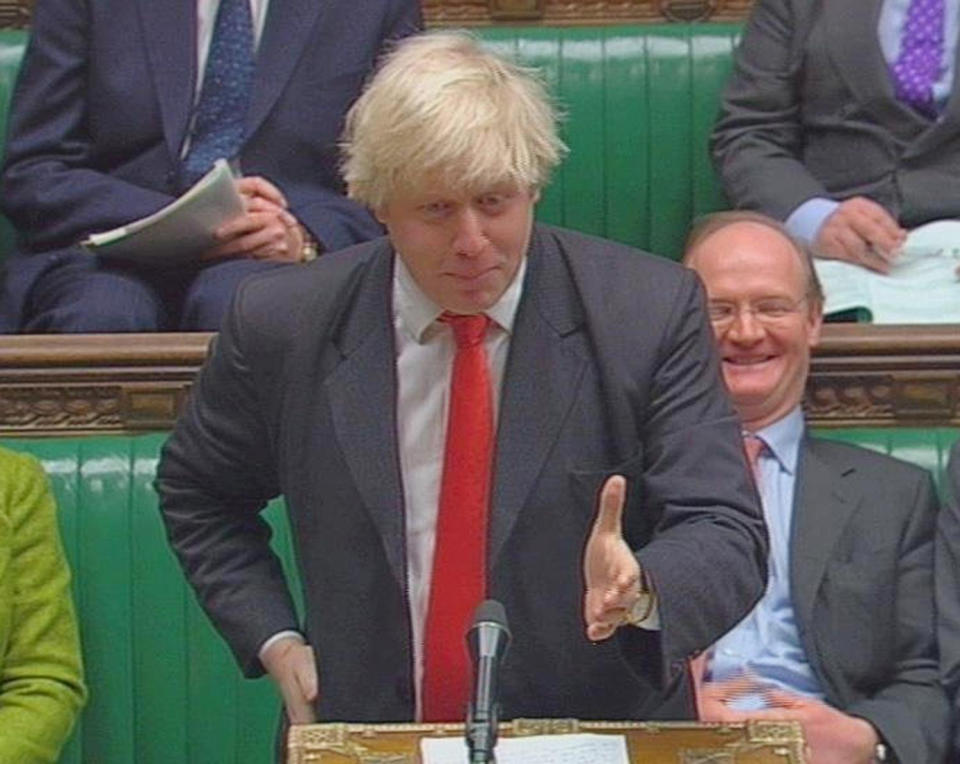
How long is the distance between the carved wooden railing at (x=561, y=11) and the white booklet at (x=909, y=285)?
57 cm

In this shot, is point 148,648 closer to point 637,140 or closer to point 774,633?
point 774,633

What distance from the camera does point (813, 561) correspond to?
1.84 metres

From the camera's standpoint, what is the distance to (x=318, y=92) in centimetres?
241

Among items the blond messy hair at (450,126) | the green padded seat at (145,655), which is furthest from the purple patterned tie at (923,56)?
the blond messy hair at (450,126)

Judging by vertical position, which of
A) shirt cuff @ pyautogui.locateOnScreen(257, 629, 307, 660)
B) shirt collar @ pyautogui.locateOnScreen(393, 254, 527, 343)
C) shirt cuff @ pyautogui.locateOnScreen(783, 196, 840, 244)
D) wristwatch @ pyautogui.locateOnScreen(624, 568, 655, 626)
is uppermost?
shirt collar @ pyautogui.locateOnScreen(393, 254, 527, 343)

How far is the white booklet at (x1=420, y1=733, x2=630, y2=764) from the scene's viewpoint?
133cm

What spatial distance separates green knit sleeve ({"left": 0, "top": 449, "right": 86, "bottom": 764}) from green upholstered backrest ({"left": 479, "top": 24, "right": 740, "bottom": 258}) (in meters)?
0.95

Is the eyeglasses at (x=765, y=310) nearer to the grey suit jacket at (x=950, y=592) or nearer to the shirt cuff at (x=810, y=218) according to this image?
the grey suit jacket at (x=950, y=592)

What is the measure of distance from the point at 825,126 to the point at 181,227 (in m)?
0.75

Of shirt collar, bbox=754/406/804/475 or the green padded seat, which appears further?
the green padded seat

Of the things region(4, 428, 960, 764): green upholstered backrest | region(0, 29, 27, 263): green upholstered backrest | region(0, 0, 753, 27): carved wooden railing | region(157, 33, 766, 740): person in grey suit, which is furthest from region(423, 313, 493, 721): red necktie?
region(0, 0, 753, 27): carved wooden railing

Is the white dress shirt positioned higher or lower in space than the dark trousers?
higher

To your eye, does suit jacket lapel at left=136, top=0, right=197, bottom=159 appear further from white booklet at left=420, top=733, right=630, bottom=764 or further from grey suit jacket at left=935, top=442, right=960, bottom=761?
white booklet at left=420, top=733, right=630, bottom=764

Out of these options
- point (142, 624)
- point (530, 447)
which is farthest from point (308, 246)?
point (530, 447)
